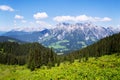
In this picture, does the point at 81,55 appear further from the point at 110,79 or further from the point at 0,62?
the point at 110,79

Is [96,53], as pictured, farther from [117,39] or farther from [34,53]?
[34,53]

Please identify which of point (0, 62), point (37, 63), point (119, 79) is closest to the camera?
point (119, 79)

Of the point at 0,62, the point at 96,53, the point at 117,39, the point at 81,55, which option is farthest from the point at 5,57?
the point at 117,39

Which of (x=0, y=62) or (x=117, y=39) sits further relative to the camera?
(x=0, y=62)

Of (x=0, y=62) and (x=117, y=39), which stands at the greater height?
(x=117, y=39)

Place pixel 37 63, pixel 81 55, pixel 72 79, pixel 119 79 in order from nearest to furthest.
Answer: pixel 119 79 < pixel 72 79 < pixel 37 63 < pixel 81 55

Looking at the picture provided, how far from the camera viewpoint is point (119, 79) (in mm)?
33812

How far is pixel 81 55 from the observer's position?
171375 millimetres

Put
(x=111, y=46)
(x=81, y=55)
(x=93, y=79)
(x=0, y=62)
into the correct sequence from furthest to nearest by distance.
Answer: (x=0, y=62) → (x=81, y=55) → (x=111, y=46) → (x=93, y=79)

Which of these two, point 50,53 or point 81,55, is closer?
point 50,53

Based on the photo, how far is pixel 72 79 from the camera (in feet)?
133

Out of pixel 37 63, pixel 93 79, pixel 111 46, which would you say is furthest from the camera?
pixel 111 46

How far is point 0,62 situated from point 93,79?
17110 cm

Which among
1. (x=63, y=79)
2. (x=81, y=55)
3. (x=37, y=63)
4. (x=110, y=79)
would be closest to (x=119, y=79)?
(x=110, y=79)
